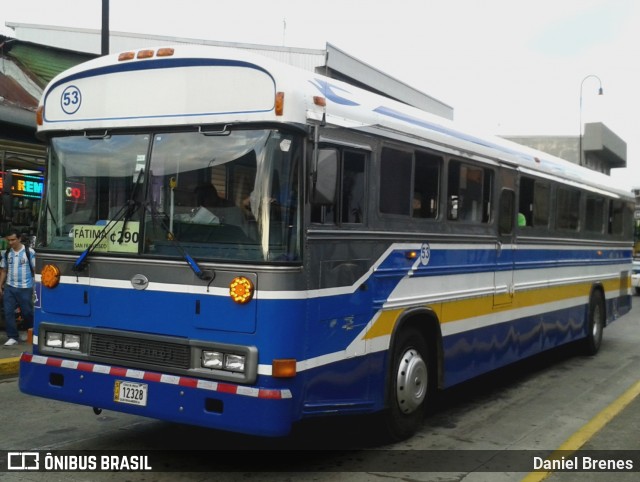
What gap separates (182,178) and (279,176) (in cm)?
79

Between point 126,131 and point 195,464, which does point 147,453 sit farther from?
point 126,131

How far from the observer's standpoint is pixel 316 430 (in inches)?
282

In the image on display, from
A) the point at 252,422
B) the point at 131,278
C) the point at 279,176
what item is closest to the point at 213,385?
the point at 252,422

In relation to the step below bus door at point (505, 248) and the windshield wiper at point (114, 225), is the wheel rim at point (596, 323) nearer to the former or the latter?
the step below bus door at point (505, 248)

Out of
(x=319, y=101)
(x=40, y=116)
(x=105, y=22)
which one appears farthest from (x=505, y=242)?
(x=105, y=22)

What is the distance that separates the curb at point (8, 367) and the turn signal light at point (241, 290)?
5.58 meters

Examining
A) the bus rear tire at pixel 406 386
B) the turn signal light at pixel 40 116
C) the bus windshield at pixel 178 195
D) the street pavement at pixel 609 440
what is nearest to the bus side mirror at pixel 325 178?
the bus windshield at pixel 178 195

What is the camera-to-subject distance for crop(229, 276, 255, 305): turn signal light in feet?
17.1

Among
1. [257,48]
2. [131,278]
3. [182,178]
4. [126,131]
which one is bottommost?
[131,278]

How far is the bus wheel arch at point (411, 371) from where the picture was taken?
6555mm

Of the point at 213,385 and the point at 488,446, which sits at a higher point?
the point at 213,385

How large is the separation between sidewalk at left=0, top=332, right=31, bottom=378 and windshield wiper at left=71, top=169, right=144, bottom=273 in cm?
436

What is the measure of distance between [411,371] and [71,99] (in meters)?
3.68

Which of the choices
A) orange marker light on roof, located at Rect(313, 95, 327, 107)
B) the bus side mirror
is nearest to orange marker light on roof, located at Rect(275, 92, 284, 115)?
orange marker light on roof, located at Rect(313, 95, 327, 107)
